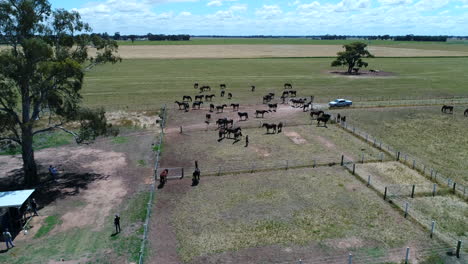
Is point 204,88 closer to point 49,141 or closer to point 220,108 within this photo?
point 220,108

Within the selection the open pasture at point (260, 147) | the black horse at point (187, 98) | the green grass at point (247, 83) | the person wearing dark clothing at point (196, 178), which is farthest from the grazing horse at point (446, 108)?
the person wearing dark clothing at point (196, 178)

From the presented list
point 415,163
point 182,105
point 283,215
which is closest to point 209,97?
point 182,105

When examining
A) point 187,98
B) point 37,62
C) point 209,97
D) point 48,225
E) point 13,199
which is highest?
point 37,62

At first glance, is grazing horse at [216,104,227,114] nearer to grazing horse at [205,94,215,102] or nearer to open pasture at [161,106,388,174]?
open pasture at [161,106,388,174]

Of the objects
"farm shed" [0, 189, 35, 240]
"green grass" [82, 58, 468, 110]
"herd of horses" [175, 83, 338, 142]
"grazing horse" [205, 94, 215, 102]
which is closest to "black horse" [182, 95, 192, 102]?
"herd of horses" [175, 83, 338, 142]

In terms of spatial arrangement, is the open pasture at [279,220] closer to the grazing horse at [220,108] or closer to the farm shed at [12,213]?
the farm shed at [12,213]

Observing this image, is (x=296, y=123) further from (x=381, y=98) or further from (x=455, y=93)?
(x=455, y=93)
